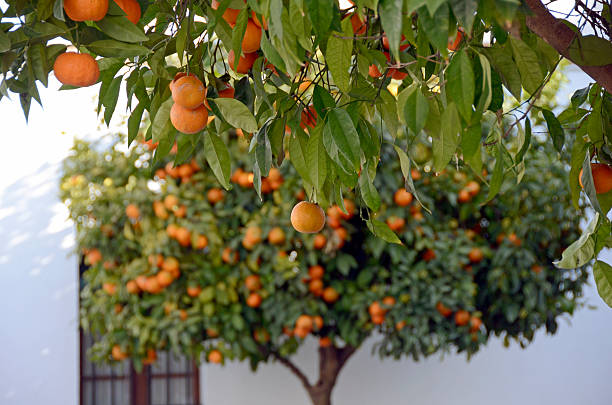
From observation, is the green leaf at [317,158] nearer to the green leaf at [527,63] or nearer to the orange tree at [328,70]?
the orange tree at [328,70]

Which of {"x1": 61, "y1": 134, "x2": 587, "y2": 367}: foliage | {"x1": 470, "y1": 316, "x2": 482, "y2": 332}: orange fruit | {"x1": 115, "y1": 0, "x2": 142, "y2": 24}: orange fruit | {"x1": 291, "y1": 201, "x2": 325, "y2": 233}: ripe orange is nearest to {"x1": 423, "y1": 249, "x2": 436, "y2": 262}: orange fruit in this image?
{"x1": 61, "y1": 134, "x2": 587, "y2": 367}: foliage

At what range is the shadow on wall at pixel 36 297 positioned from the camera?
342cm

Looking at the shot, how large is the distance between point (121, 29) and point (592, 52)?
46cm

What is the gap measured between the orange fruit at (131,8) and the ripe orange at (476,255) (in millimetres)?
1786

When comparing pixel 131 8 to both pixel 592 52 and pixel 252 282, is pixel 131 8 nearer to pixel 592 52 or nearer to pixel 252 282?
pixel 592 52

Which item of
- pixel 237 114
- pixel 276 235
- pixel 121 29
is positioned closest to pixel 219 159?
pixel 237 114

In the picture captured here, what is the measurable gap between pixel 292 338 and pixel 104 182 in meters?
0.87

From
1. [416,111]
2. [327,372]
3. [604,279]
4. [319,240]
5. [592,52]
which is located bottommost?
[327,372]

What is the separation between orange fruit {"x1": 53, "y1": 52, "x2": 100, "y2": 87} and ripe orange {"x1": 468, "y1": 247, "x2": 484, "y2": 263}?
1.82 m

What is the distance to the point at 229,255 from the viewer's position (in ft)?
7.29

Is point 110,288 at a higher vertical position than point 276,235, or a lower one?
lower

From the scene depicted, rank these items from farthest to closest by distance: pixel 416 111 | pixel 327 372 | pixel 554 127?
pixel 327 372 → pixel 554 127 → pixel 416 111

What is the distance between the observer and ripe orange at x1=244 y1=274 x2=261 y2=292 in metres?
2.21

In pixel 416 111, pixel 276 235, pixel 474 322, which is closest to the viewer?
pixel 416 111
